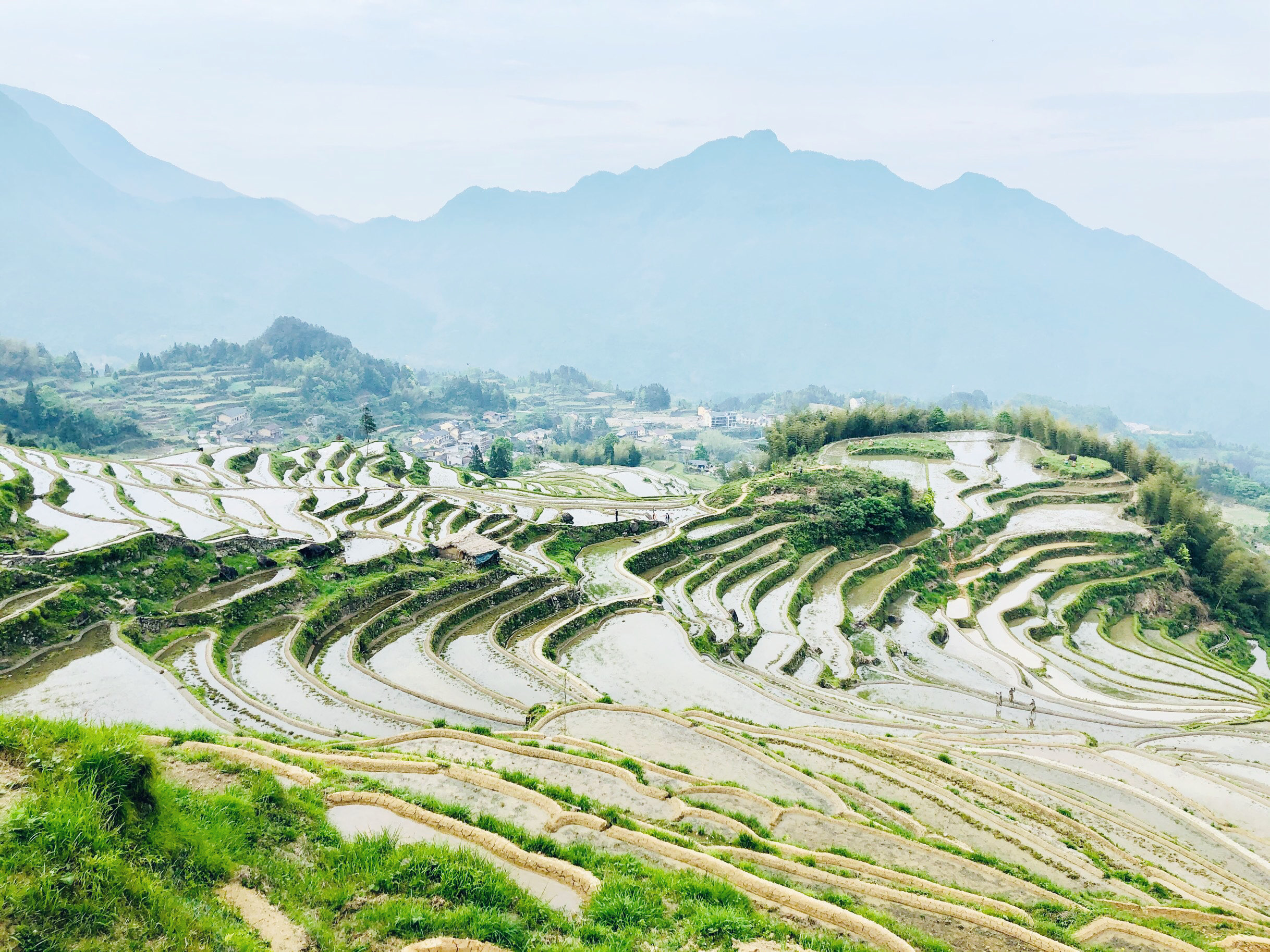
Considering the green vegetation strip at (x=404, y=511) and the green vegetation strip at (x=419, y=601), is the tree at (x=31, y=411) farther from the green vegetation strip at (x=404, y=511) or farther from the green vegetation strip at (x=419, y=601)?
the green vegetation strip at (x=419, y=601)

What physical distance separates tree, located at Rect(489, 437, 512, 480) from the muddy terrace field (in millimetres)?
31096

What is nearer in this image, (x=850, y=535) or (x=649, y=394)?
(x=850, y=535)

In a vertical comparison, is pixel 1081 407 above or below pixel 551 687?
above

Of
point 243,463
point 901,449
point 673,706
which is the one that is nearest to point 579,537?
point 673,706

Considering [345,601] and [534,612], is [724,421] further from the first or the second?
[345,601]

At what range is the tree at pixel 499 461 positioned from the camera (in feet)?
247

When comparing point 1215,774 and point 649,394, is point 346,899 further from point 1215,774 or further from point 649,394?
point 649,394

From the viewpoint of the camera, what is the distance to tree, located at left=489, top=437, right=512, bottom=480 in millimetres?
75375

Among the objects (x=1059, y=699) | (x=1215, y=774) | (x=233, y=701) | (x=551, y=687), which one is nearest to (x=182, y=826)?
(x=233, y=701)

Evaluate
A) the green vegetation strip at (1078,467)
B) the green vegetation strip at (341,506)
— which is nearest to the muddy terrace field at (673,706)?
the green vegetation strip at (341,506)

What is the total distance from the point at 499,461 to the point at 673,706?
192 feet

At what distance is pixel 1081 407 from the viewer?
636ft

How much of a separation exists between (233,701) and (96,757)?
10.3 meters

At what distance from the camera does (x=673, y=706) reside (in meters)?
20.1
